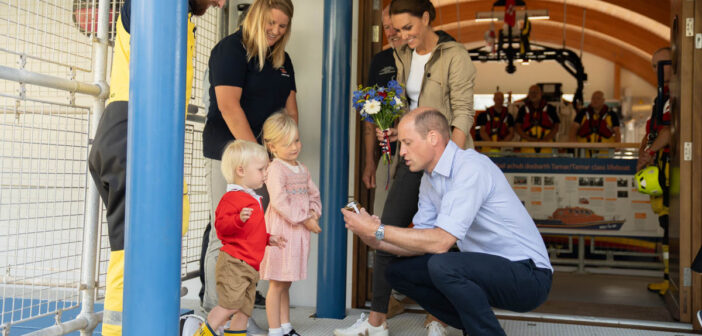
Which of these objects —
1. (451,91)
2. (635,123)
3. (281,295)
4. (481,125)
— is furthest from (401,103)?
(635,123)

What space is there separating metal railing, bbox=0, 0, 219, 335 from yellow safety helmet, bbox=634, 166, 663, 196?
3.13 meters

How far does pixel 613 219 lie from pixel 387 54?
155 inches

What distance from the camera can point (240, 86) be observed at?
126 inches

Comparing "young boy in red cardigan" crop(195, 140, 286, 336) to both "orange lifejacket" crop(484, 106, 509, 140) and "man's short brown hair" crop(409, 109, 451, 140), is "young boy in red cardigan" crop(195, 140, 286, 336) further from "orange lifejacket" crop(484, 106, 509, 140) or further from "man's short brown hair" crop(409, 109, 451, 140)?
"orange lifejacket" crop(484, 106, 509, 140)

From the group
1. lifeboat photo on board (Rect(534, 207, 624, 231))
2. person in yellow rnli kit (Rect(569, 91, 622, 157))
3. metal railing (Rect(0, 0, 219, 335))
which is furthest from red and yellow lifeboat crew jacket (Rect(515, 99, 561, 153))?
metal railing (Rect(0, 0, 219, 335))

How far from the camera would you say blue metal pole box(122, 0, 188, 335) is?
1.96m

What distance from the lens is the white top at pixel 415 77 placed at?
3.39 m

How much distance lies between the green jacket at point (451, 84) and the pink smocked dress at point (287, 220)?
786 millimetres

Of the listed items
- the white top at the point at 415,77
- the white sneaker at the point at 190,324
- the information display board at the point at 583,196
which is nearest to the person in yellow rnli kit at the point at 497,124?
the information display board at the point at 583,196

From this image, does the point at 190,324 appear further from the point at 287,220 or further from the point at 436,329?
the point at 436,329

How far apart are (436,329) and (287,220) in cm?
95

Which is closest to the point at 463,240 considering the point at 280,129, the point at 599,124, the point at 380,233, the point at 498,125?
the point at 380,233

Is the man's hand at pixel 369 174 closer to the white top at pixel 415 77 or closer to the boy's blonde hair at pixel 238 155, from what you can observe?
the white top at pixel 415 77

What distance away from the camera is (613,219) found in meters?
6.47
